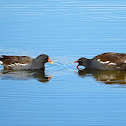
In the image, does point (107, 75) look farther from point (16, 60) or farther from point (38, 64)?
point (16, 60)

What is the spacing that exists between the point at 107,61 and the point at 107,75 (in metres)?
0.77

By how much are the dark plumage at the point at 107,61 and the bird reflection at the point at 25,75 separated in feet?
4.83

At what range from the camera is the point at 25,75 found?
1867cm

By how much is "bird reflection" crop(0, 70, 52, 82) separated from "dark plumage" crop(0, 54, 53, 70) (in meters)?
0.23

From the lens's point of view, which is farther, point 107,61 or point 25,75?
point 107,61

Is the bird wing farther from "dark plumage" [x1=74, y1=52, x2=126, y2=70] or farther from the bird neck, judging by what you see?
"dark plumage" [x1=74, y1=52, x2=126, y2=70]

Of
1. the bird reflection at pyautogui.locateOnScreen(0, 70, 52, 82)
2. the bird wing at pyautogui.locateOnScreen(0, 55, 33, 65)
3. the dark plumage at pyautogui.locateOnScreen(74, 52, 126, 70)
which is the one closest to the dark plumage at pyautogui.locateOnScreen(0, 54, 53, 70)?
the bird wing at pyautogui.locateOnScreen(0, 55, 33, 65)

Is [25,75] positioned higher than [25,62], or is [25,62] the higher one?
[25,62]

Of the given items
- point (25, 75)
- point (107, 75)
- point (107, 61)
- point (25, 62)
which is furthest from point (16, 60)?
point (107, 75)

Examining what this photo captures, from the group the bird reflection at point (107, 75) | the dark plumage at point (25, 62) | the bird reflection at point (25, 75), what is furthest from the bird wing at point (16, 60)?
the bird reflection at point (107, 75)

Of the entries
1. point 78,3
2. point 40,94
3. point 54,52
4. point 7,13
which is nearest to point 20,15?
point 7,13

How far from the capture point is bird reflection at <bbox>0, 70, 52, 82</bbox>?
18141 millimetres

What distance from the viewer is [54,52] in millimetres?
20891

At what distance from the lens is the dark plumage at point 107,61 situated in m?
19.3
